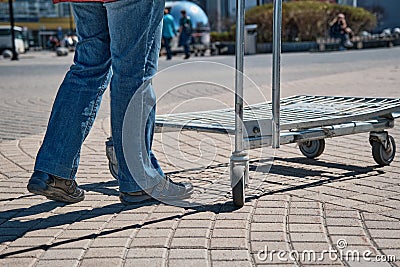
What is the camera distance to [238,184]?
3.60 m

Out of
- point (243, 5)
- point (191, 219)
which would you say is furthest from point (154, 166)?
point (243, 5)

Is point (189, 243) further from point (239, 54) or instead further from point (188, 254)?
point (239, 54)

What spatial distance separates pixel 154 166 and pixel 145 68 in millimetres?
538

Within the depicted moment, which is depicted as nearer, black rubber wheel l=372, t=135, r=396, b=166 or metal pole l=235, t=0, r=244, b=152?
metal pole l=235, t=0, r=244, b=152

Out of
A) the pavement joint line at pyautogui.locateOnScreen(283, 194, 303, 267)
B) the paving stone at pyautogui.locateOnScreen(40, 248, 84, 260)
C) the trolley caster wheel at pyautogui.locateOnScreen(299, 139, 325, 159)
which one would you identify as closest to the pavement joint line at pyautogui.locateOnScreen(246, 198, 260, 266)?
the pavement joint line at pyautogui.locateOnScreen(283, 194, 303, 267)

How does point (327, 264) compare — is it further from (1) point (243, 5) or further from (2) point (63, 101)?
(2) point (63, 101)

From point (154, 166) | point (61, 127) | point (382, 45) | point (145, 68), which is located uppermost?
point (145, 68)

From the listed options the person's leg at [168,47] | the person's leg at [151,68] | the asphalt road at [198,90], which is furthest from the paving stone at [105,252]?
the person's leg at [168,47]

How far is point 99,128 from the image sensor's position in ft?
22.9

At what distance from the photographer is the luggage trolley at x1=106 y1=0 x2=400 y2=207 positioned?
3.62 m

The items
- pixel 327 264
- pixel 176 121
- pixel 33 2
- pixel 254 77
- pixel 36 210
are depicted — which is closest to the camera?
pixel 327 264

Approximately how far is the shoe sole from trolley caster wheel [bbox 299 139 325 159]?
1.99 m

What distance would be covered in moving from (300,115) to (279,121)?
0.67 metres

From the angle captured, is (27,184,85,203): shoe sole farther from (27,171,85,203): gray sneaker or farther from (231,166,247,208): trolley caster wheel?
(231,166,247,208): trolley caster wheel
